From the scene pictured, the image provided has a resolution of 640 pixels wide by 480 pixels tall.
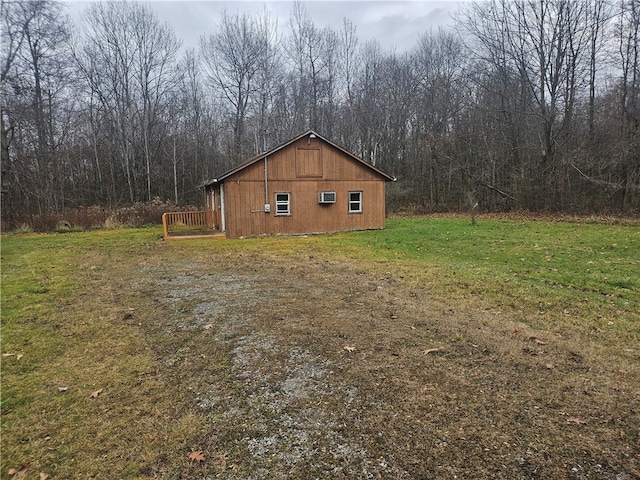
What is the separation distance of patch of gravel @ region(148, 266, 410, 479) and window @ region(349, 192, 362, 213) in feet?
44.6

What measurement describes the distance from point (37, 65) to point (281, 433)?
30700 mm

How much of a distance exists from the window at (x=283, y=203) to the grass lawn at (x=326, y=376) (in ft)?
30.5

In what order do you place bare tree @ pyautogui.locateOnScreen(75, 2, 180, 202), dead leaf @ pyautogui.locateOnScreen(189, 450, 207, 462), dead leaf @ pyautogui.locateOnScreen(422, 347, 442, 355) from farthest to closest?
bare tree @ pyautogui.locateOnScreen(75, 2, 180, 202) < dead leaf @ pyautogui.locateOnScreen(422, 347, 442, 355) < dead leaf @ pyautogui.locateOnScreen(189, 450, 207, 462)

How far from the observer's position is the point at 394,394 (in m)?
3.24

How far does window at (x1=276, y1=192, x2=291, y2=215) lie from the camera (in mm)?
17016

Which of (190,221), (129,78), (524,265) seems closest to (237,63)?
(129,78)

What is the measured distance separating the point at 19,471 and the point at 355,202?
16.8m

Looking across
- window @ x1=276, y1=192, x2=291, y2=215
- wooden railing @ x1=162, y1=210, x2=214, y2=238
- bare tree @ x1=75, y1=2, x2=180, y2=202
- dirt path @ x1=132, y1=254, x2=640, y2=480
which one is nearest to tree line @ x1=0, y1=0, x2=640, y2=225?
bare tree @ x1=75, y1=2, x2=180, y2=202

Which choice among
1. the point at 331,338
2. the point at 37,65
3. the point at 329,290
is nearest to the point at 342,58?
the point at 37,65

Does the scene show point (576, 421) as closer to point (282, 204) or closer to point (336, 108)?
point (282, 204)

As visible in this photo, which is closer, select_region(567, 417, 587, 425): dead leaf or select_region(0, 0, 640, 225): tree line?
select_region(567, 417, 587, 425): dead leaf

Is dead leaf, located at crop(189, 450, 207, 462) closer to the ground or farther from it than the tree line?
closer to the ground

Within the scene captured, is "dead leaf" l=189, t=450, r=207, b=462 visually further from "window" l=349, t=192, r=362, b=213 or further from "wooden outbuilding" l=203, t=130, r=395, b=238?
"window" l=349, t=192, r=362, b=213

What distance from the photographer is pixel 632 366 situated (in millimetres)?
3646
